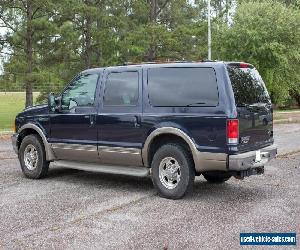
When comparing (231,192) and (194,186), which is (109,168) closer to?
(194,186)

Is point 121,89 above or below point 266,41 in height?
below

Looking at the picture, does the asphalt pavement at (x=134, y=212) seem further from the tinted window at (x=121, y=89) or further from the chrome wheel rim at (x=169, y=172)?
the tinted window at (x=121, y=89)

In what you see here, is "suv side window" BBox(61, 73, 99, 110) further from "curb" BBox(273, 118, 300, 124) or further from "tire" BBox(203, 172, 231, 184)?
"curb" BBox(273, 118, 300, 124)

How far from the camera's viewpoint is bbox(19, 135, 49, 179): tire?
31.4 feet

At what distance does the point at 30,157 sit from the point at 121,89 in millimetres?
2405

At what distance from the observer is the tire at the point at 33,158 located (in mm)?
9562

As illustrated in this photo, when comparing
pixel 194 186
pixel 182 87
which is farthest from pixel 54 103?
pixel 194 186

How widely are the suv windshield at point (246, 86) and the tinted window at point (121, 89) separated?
1.60 meters

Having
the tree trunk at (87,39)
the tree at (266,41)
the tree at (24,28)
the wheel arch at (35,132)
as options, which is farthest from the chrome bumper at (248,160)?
the tree trunk at (87,39)

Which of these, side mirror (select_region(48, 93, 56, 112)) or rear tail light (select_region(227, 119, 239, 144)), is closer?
rear tail light (select_region(227, 119, 239, 144))

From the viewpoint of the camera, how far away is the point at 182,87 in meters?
7.92

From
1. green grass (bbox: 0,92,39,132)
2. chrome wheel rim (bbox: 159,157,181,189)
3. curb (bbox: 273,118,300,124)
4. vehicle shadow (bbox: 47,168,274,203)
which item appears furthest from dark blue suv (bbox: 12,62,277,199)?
curb (bbox: 273,118,300,124)

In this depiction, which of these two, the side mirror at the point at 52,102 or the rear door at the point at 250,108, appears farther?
the side mirror at the point at 52,102

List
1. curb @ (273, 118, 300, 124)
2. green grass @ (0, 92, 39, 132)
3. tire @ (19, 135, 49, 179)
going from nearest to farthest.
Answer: tire @ (19, 135, 49, 179)
green grass @ (0, 92, 39, 132)
curb @ (273, 118, 300, 124)
